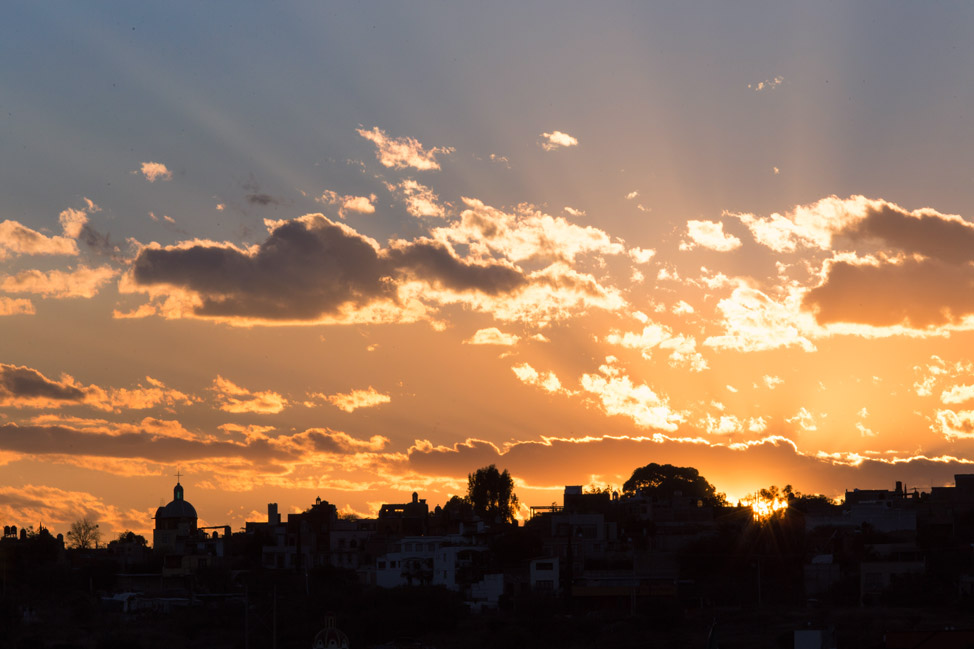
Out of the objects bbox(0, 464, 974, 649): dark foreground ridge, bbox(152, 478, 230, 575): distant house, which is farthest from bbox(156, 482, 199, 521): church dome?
bbox(0, 464, 974, 649): dark foreground ridge

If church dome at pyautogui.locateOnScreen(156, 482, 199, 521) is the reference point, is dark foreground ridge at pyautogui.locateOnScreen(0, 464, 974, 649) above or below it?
below

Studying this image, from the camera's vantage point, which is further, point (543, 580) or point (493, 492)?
point (493, 492)

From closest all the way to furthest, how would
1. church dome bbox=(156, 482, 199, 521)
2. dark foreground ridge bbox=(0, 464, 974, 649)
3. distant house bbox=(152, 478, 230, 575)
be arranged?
dark foreground ridge bbox=(0, 464, 974, 649) < distant house bbox=(152, 478, 230, 575) < church dome bbox=(156, 482, 199, 521)

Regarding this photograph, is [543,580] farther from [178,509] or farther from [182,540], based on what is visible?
[178,509]

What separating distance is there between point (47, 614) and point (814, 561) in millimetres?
67276

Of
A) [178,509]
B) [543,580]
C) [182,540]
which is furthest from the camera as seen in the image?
[178,509]

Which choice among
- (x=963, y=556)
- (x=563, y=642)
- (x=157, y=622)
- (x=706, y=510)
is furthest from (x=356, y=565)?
(x=963, y=556)

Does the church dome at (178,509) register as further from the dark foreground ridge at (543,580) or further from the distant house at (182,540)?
the dark foreground ridge at (543,580)

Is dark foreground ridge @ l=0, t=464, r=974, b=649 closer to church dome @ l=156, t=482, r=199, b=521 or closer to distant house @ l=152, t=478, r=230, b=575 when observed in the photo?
distant house @ l=152, t=478, r=230, b=575

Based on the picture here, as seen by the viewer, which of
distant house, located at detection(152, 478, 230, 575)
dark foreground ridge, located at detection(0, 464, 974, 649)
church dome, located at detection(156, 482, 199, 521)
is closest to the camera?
dark foreground ridge, located at detection(0, 464, 974, 649)

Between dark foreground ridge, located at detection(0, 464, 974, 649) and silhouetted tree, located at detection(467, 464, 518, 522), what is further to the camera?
silhouetted tree, located at detection(467, 464, 518, 522)

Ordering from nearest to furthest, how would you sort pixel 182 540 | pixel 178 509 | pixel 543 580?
pixel 543 580 < pixel 182 540 < pixel 178 509

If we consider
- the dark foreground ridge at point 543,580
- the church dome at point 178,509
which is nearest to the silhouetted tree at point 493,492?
the dark foreground ridge at point 543,580

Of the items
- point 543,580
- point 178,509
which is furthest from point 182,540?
point 543,580
